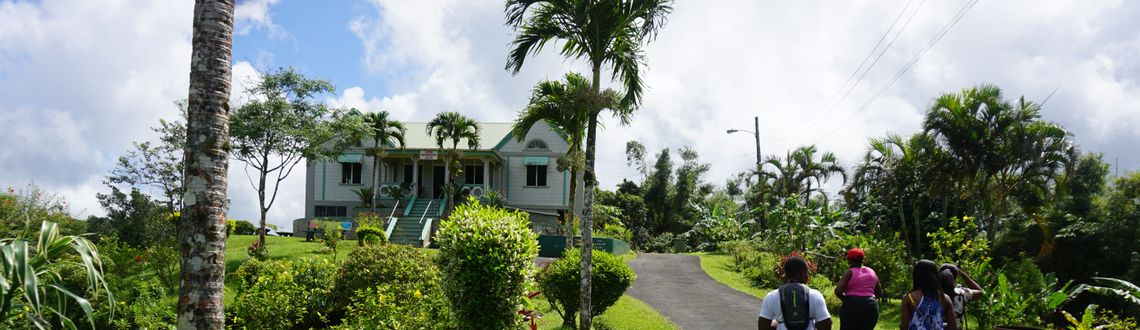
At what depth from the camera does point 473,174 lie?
3622cm

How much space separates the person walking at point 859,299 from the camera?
24.5 feet

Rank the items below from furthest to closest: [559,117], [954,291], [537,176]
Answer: [537,176] < [559,117] < [954,291]

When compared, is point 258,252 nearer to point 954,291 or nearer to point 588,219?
point 588,219

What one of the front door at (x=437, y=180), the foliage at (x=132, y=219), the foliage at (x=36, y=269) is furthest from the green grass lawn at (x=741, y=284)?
the foliage at (x=132, y=219)

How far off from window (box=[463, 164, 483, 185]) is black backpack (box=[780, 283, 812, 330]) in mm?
30821

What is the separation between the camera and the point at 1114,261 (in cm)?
1995

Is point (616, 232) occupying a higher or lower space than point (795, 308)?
higher

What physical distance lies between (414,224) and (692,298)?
55.1ft

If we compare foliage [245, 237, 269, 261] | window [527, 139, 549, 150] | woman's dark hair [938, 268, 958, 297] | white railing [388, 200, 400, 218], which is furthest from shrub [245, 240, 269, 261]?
woman's dark hair [938, 268, 958, 297]

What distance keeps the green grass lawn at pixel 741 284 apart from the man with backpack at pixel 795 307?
5.35 metres

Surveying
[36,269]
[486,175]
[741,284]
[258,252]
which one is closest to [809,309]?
[36,269]

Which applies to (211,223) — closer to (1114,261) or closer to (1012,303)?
(1012,303)

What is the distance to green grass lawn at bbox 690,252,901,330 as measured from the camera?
1422 cm

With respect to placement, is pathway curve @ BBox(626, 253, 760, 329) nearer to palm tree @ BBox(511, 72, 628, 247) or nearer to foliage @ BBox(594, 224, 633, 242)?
palm tree @ BBox(511, 72, 628, 247)
